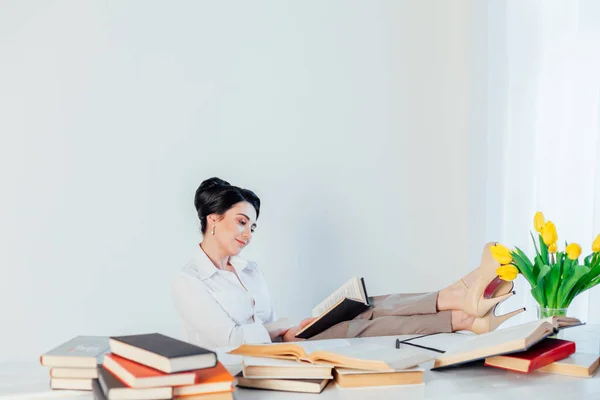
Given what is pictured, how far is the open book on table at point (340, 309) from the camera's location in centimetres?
252

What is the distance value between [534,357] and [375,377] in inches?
14.7

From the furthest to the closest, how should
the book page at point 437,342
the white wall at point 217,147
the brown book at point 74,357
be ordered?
the white wall at point 217,147
the book page at point 437,342
the brown book at point 74,357

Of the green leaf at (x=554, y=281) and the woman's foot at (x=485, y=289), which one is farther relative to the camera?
the woman's foot at (x=485, y=289)

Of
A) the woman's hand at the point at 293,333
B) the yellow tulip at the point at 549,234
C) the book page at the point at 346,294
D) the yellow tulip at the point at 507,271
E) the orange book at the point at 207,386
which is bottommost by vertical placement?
the woman's hand at the point at 293,333

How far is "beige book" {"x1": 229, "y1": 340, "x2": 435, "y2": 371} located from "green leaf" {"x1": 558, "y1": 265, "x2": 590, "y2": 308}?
25.8 inches

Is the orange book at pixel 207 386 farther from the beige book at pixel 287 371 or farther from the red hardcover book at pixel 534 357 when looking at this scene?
the red hardcover book at pixel 534 357

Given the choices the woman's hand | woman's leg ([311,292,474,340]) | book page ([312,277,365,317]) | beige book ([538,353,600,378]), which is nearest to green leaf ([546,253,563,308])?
beige book ([538,353,600,378])

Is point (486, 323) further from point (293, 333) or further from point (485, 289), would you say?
point (293, 333)

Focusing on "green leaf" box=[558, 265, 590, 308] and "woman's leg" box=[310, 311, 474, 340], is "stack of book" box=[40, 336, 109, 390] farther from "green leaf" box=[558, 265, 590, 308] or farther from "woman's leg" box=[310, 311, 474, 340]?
"woman's leg" box=[310, 311, 474, 340]

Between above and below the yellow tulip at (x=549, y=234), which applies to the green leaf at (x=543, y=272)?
below

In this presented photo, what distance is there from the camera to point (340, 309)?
2.55 m

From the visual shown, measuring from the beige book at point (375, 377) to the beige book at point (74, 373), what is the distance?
1.63ft

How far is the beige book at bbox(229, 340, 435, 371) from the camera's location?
132cm

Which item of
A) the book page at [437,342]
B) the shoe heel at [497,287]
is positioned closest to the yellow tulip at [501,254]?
the book page at [437,342]
